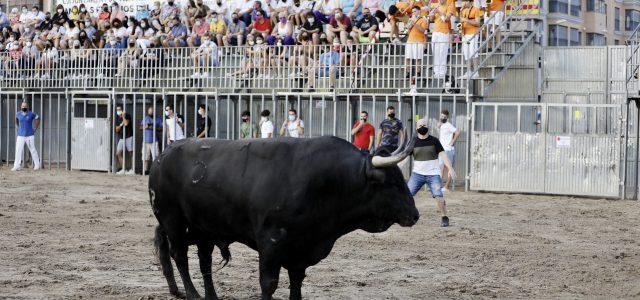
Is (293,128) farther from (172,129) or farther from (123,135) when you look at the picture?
(123,135)

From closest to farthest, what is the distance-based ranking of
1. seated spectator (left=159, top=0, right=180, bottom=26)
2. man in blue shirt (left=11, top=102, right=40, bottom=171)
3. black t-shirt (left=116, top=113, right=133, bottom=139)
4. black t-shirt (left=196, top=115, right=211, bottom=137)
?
1. black t-shirt (left=196, top=115, right=211, bottom=137)
2. black t-shirt (left=116, top=113, right=133, bottom=139)
3. seated spectator (left=159, top=0, right=180, bottom=26)
4. man in blue shirt (left=11, top=102, right=40, bottom=171)

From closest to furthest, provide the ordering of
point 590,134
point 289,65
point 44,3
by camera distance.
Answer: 1. point 590,134
2. point 289,65
3. point 44,3

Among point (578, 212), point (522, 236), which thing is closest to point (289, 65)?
point (578, 212)

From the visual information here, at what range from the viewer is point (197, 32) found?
29.9 m

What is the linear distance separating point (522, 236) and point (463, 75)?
8.63 m

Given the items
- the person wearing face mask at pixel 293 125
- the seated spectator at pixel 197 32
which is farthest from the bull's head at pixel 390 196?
the seated spectator at pixel 197 32

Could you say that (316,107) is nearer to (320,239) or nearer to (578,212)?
(578,212)

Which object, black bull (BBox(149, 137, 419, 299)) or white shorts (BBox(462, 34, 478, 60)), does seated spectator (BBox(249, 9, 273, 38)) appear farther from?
black bull (BBox(149, 137, 419, 299))

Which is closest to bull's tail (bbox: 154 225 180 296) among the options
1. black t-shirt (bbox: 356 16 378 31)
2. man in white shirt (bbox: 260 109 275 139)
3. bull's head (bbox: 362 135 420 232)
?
bull's head (bbox: 362 135 420 232)

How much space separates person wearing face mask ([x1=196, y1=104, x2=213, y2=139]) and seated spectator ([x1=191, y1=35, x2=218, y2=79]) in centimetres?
90

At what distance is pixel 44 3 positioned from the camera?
4203cm

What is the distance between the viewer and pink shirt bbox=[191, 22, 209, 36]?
2971 centimetres

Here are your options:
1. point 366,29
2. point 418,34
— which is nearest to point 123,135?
point 366,29

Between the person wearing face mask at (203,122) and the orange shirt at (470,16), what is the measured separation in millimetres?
7406
